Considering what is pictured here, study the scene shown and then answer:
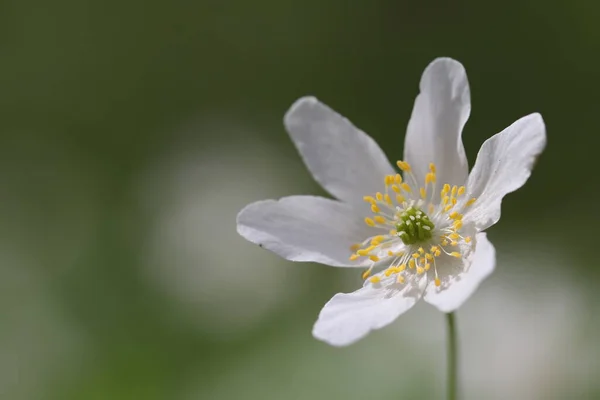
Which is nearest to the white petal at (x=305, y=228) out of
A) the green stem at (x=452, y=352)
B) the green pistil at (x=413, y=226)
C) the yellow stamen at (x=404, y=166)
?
the green pistil at (x=413, y=226)

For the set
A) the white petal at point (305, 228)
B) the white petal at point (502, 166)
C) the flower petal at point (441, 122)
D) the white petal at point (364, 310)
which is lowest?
the white petal at point (364, 310)

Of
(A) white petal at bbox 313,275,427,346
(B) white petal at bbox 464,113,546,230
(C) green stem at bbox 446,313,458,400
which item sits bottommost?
(C) green stem at bbox 446,313,458,400

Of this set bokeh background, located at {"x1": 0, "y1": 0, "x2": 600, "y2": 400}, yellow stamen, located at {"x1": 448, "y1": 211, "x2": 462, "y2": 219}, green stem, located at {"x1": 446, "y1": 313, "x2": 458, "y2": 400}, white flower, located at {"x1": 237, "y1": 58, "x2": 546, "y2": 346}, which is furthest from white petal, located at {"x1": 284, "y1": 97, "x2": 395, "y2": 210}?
bokeh background, located at {"x1": 0, "y1": 0, "x2": 600, "y2": 400}

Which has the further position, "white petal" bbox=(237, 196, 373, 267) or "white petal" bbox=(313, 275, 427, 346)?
"white petal" bbox=(237, 196, 373, 267)

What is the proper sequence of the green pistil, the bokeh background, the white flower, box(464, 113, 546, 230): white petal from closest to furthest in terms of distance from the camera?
box(464, 113, 546, 230): white petal < the white flower < the green pistil < the bokeh background

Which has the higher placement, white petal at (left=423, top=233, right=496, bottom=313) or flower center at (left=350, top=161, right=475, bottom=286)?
flower center at (left=350, top=161, right=475, bottom=286)

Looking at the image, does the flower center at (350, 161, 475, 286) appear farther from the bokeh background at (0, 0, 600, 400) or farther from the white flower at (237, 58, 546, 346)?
the bokeh background at (0, 0, 600, 400)

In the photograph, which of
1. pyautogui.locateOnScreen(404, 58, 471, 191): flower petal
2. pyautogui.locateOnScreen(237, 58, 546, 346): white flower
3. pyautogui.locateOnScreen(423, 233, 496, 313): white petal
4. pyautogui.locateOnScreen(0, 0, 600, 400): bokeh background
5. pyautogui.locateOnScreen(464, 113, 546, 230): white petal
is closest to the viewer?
pyautogui.locateOnScreen(423, 233, 496, 313): white petal

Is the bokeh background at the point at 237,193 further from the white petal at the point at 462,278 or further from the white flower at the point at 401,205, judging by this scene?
the white petal at the point at 462,278
